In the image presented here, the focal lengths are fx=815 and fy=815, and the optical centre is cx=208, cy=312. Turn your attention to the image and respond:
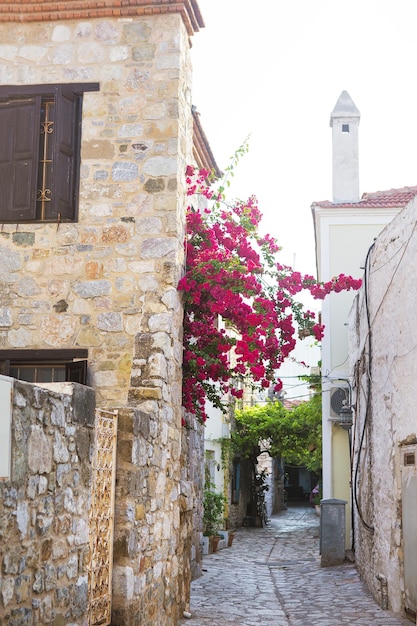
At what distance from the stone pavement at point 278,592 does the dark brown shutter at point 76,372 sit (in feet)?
9.04

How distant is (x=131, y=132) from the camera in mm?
8180

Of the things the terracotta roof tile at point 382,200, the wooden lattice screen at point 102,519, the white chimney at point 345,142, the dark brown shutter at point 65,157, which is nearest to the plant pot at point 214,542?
the terracotta roof tile at point 382,200

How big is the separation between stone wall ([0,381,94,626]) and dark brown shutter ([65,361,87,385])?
104 inches

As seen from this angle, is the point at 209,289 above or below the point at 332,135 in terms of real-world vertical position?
below

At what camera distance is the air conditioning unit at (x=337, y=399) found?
1731cm

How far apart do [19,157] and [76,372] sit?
2287mm

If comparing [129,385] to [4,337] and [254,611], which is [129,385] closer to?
[4,337]

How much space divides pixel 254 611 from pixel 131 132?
5719 millimetres

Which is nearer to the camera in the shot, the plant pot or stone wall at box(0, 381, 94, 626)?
stone wall at box(0, 381, 94, 626)

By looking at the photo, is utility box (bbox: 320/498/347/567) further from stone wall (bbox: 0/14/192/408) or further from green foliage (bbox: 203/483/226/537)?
stone wall (bbox: 0/14/192/408)

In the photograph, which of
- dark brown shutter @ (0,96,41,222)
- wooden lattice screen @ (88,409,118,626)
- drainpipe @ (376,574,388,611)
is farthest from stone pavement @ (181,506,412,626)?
dark brown shutter @ (0,96,41,222)

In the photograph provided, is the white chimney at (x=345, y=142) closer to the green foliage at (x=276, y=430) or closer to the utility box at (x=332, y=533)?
the green foliage at (x=276, y=430)

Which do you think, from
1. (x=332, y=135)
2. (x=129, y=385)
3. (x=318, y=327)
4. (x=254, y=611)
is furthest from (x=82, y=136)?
(x=332, y=135)

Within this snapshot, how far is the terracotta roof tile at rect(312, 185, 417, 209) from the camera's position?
18359 millimetres
